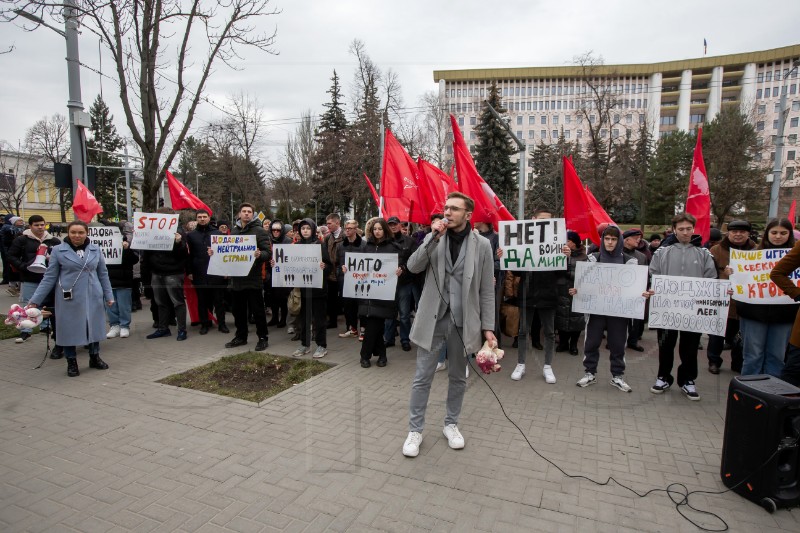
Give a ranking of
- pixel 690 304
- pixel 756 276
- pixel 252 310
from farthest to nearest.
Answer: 1. pixel 252 310
2. pixel 690 304
3. pixel 756 276

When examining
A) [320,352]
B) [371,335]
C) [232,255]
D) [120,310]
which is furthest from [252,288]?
[120,310]

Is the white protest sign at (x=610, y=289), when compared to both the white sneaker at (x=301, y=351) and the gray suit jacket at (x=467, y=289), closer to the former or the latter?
the gray suit jacket at (x=467, y=289)

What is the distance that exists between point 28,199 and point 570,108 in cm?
9346

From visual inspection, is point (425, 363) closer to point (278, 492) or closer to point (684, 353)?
point (278, 492)

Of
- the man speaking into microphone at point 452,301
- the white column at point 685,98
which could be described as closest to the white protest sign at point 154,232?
the man speaking into microphone at point 452,301

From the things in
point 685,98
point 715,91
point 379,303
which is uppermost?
point 715,91

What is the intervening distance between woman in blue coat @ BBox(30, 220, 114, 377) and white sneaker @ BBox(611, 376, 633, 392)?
23.4 feet

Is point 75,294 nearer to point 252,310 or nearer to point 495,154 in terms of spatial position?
point 252,310

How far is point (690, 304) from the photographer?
561cm

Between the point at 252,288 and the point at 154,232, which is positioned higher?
the point at 154,232

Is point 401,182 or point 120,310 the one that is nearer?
point 120,310

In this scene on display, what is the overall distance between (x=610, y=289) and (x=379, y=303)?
3231 millimetres

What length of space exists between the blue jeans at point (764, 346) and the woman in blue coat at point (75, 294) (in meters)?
8.52

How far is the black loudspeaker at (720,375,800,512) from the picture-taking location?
10.7 ft
